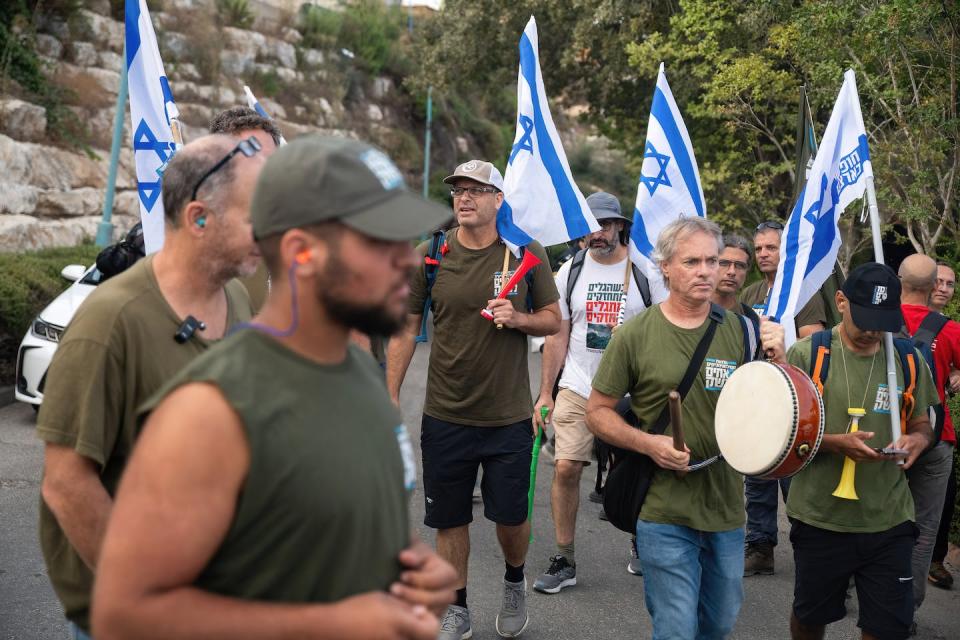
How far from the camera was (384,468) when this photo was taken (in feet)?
6.17

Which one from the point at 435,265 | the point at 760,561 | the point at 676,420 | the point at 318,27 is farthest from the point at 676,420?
the point at 318,27

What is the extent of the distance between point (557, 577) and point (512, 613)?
2.73ft

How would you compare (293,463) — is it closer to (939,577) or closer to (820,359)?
(820,359)

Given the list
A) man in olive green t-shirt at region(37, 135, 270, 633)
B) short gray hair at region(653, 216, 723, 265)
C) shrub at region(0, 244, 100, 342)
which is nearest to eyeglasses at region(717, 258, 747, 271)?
short gray hair at region(653, 216, 723, 265)

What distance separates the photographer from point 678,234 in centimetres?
436

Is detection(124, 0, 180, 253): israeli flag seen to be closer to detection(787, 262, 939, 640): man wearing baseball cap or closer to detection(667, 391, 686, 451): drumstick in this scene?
detection(667, 391, 686, 451): drumstick

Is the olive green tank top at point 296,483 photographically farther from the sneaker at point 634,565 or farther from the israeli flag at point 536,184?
the sneaker at point 634,565

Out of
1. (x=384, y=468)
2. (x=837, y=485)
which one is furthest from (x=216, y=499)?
(x=837, y=485)

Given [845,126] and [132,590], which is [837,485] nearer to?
[845,126]

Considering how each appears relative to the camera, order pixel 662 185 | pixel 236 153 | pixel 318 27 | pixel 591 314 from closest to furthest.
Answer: pixel 236 153 < pixel 662 185 < pixel 591 314 < pixel 318 27

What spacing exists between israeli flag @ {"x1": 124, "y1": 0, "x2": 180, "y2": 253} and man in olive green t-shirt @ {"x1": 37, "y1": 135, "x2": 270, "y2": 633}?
206cm

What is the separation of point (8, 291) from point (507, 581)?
7.03 metres

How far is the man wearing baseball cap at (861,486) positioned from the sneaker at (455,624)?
1576mm

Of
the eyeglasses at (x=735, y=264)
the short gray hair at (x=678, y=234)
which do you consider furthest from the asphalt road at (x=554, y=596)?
the short gray hair at (x=678, y=234)
